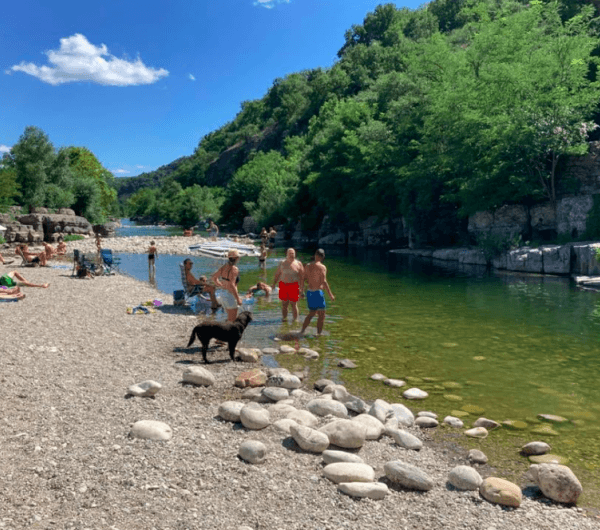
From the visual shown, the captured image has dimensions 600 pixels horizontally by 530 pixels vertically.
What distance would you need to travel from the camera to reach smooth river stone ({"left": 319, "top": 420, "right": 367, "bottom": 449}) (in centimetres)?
576

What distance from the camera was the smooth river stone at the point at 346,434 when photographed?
576 centimetres

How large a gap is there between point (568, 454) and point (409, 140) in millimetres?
40841

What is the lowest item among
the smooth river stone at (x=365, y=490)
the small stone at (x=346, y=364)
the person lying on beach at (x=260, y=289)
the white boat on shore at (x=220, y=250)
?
the small stone at (x=346, y=364)

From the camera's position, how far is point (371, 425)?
6297 millimetres

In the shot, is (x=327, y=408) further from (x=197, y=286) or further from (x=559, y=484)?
(x=197, y=286)

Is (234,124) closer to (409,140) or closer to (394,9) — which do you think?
(394,9)

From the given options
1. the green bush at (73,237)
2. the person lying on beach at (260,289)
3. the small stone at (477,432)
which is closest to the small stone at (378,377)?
the small stone at (477,432)

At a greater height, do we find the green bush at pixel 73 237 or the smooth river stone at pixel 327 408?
the green bush at pixel 73 237

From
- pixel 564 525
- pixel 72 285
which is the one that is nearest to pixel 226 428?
pixel 564 525

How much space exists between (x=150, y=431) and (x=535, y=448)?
4712 mm

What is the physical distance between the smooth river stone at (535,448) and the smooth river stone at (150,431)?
173 inches

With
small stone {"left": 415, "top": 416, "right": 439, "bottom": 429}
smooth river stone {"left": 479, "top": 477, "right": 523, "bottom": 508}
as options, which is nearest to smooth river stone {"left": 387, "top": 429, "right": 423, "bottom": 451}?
small stone {"left": 415, "top": 416, "right": 439, "bottom": 429}

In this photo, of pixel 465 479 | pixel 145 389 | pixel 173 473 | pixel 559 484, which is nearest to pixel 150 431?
pixel 173 473

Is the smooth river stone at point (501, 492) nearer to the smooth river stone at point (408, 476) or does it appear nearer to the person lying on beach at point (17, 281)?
the smooth river stone at point (408, 476)
